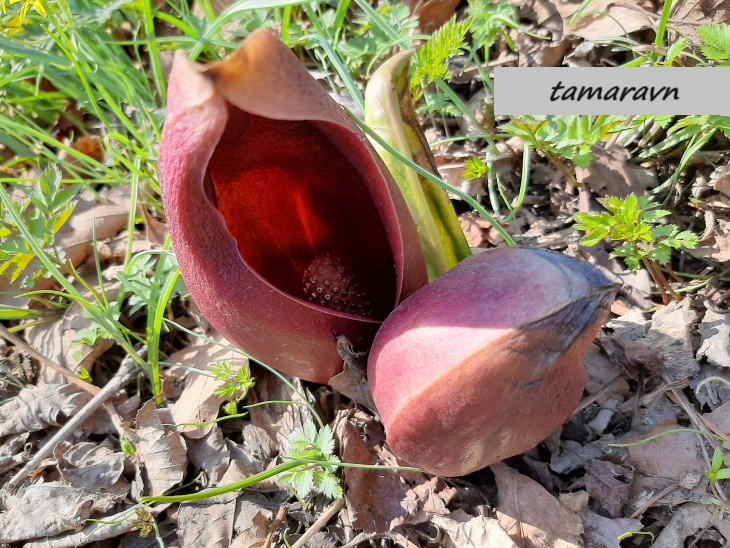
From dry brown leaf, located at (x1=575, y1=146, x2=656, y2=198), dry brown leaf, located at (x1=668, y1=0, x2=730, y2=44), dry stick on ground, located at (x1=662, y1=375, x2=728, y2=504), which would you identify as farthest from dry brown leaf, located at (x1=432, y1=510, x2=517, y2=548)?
dry brown leaf, located at (x1=668, y1=0, x2=730, y2=44)

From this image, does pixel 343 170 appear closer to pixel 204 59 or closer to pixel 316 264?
pixel 316 264

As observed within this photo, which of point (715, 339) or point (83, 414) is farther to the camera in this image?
point (83, 414)

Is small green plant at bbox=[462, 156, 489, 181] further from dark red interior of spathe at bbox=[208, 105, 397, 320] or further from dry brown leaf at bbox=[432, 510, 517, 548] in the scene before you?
dry brown leaf at bbox=[432, 510, 517, 548]

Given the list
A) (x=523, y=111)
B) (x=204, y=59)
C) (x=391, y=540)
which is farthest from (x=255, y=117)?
(x=204, y=59)

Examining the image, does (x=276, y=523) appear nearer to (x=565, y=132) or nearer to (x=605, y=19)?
(x=565, y=132)

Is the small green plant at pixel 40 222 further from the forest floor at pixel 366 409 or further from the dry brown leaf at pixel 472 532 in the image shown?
the dry brown leaf at pixel 472 532

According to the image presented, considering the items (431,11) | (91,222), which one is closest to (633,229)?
(431,11)

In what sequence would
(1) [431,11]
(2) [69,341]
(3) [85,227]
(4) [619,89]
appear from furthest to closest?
(1) [431,11], (3) [85,227], (2) [69,341], (4) [619,89]
